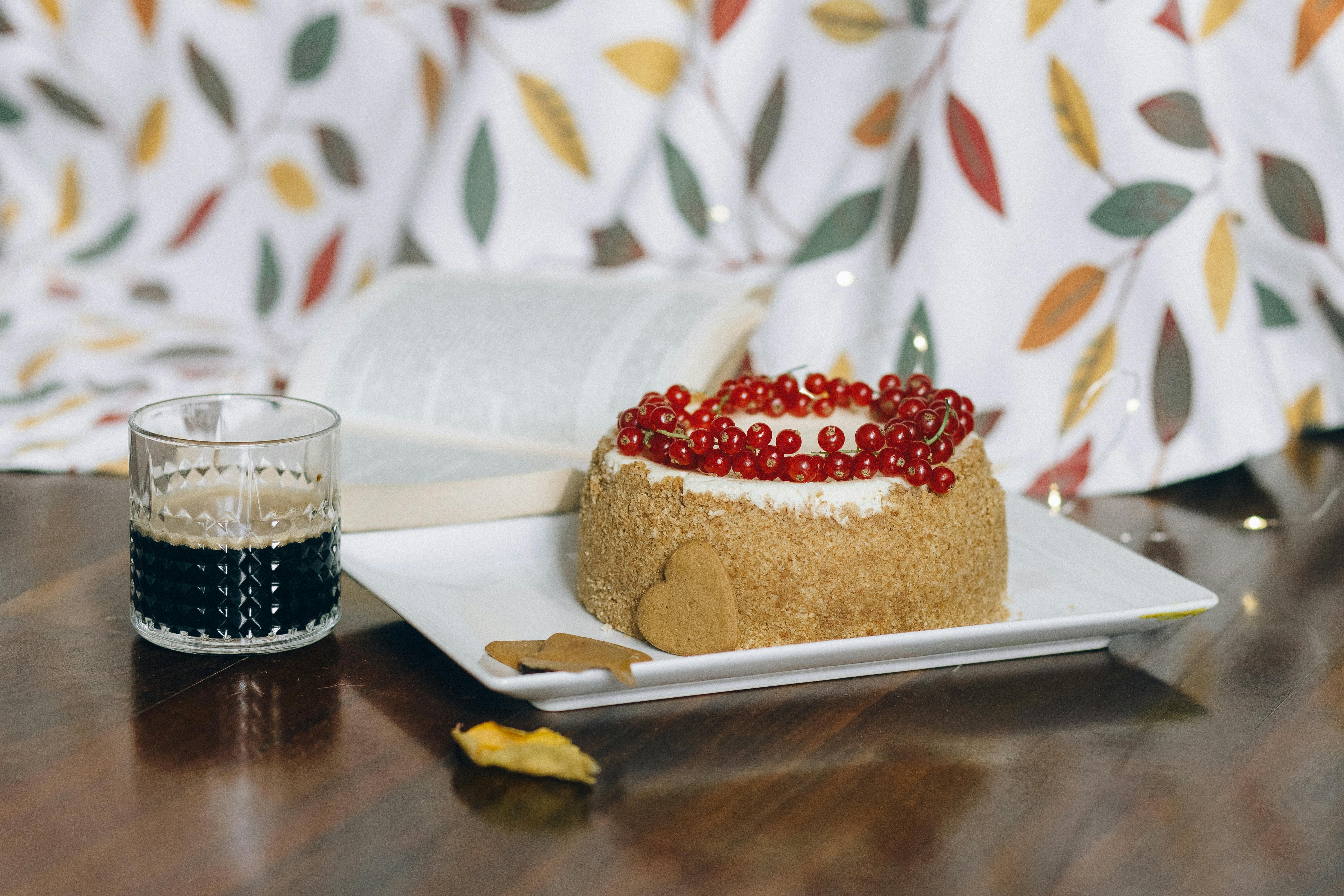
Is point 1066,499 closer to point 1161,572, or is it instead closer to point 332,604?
point 1161,572

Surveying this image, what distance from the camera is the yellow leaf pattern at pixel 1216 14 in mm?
1420

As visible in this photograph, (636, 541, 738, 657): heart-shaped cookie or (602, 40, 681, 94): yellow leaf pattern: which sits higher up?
(602, 40, 681, 94): yellow leaf pattern

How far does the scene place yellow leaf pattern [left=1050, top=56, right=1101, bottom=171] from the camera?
139 centimetres

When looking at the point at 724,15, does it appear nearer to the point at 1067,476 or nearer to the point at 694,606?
the point at 1067,476

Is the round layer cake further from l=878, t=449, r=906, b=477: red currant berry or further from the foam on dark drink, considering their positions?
the foam on dark drink

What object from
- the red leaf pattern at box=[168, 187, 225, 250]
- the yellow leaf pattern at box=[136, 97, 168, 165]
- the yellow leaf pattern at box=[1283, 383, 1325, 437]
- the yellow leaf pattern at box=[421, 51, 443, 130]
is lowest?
the yellow leaf pattern at box=[1283, 383, 1325, 437]

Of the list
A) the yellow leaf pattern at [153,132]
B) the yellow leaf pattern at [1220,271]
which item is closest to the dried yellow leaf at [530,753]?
the yellow leaf pattern at [1220,271]

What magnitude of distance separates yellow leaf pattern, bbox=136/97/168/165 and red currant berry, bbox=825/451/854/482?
132 centimetres

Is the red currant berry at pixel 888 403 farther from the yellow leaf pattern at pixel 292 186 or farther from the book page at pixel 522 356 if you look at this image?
the yellow leaf pattern at pixel 292 186

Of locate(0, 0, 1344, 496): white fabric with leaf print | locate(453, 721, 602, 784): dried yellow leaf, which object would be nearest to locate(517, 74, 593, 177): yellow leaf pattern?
locate(0, 0, 1344, 496): white fabric with leaf print

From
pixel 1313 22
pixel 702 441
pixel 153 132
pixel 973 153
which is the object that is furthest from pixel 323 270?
pixel 1313 22

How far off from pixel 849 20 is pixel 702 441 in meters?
0.87

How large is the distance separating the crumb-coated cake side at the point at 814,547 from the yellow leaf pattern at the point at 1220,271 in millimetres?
642

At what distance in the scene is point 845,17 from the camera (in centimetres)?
153
